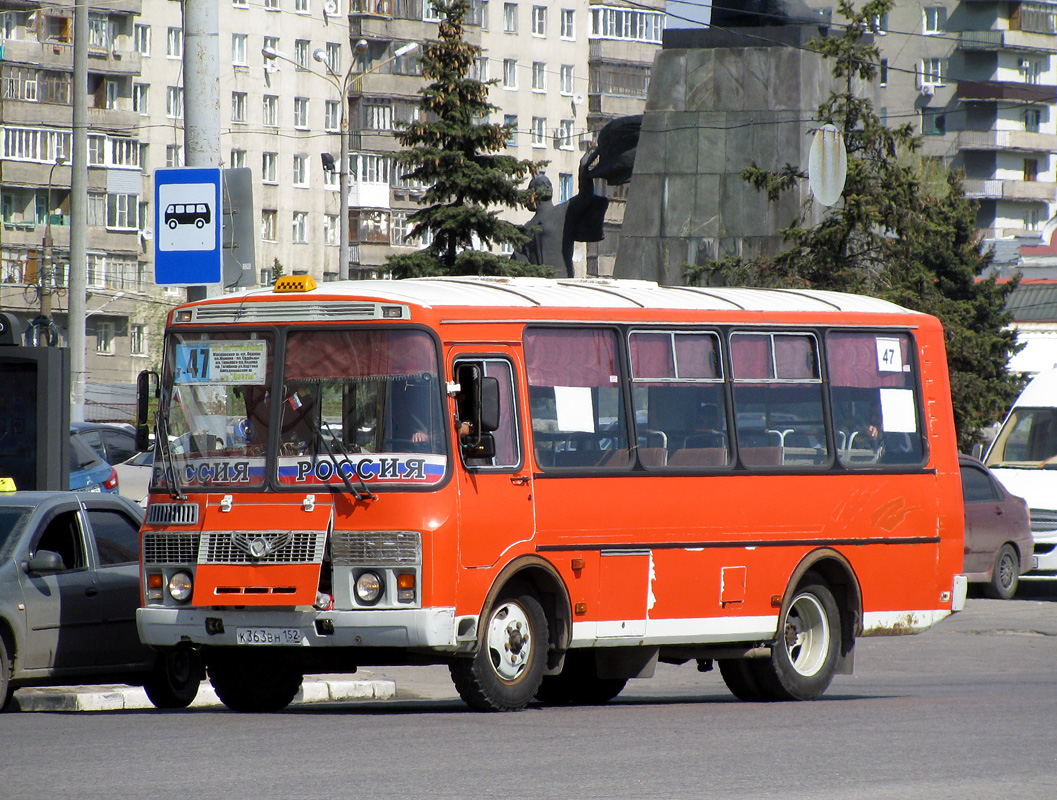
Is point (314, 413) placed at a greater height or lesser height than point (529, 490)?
→ greater

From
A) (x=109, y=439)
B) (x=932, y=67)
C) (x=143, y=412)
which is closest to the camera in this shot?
(x=143, y=412)

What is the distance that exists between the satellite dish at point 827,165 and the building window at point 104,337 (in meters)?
56.0

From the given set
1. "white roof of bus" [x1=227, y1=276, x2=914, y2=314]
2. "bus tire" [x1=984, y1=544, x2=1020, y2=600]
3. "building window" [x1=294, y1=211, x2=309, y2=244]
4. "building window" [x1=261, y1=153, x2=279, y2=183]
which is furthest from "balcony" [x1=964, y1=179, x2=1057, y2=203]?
"white roof of bus" [x1=227, y1=276, x2=914, y2=314]

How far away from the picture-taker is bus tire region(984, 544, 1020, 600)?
77.0ft

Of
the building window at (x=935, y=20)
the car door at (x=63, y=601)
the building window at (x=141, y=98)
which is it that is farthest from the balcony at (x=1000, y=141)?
the car door at (x=63, y=601)

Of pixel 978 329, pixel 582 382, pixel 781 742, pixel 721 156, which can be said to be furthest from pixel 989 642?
pixel 978 329

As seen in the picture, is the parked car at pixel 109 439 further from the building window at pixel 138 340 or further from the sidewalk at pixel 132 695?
the building window at pixel 138 340

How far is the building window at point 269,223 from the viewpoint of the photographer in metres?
85.9

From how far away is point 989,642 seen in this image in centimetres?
1938

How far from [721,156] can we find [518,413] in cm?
2033

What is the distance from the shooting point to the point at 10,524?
12.4 metres

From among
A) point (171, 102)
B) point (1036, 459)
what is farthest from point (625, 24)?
point (1036, 459)

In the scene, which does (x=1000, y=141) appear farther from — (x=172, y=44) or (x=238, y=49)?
(x=172, y=44)

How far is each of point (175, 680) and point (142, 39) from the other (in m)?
72.7
